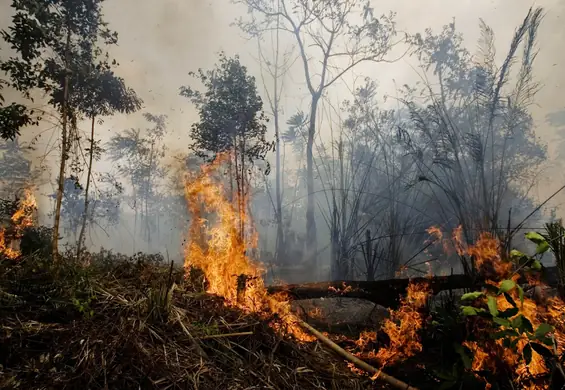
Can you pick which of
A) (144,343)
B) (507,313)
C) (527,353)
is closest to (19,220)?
(144,343)

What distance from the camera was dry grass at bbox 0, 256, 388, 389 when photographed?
81.3 inches

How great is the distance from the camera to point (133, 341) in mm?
2256

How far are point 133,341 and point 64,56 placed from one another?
12.7 metres

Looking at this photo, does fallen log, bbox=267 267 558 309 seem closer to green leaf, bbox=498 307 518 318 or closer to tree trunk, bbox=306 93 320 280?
green leaf, bbox=498 307 518 318

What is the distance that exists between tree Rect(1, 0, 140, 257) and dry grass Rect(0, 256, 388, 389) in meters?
7.38

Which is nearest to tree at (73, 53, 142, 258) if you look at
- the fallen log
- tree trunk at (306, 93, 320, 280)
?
tree trunk at (306, 93, 320, 280)

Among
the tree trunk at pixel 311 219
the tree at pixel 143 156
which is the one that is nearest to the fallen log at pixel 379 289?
the tree trunk at pixel 311 219

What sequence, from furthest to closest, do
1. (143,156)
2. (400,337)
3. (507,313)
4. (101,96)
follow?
(143,156), (101,96), (400,337), (507,313)

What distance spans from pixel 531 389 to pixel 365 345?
170cm

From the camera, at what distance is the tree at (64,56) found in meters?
9.03

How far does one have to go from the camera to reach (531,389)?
2666 mm

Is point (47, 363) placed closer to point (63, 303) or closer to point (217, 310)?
point (63, 303)

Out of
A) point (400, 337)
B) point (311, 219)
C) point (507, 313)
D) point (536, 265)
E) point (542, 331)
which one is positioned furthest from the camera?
point (311, 219)

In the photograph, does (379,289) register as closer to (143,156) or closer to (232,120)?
(232,120)
